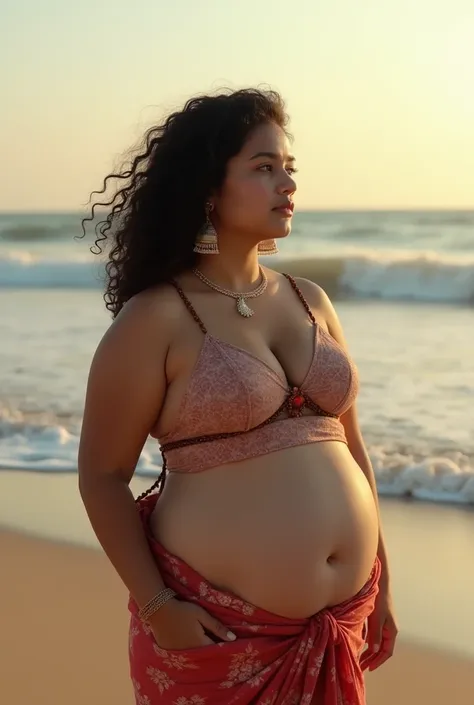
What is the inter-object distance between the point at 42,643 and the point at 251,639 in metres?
1.77

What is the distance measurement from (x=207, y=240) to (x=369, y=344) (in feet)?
23.2

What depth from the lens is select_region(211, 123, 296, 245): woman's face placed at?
2.19 meters

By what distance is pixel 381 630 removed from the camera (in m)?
2.41

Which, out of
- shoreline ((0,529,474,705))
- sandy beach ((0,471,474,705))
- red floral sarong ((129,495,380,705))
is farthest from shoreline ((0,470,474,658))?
red floral sarong ((129,495,380,705))

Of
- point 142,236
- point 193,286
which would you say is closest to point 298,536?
point 193,286

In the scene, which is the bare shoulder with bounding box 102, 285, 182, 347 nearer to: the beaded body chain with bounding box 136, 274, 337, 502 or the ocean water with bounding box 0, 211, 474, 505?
the beaded body chain with bounding box 136, 274, 337, 502

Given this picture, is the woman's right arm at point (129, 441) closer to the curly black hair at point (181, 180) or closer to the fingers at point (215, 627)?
the fingers at point (215, 627)

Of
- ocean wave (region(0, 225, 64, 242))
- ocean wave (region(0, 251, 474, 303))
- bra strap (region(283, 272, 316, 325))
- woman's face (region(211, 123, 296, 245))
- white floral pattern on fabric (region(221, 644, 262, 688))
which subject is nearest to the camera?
white floral pattern on fabric (region(221, 644, 262, 688))

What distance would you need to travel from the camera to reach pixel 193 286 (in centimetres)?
222

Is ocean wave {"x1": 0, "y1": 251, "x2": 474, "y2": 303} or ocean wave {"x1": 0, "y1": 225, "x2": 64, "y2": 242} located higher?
ocean wave {"x1": 0, "y1": 251, "x2": 474, "y2": 303}

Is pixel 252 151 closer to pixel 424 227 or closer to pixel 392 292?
pixel 392 292

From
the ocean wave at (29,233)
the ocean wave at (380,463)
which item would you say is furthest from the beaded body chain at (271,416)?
the ocean wave at (29,233)

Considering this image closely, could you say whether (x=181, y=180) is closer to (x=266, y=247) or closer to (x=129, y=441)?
(x=266, y=247)

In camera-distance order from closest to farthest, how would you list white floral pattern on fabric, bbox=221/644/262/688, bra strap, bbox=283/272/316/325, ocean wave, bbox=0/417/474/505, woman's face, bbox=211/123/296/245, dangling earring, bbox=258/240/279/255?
white floral pattern on fabric, bbox=221/644/262/688 → woman's face, bbox=211/123/296/245 → bra strap, bbox=283/272/316/325 → dangling earring, bbox=258/240/279/255 → ocean wave, bbox=0/417/474/505
